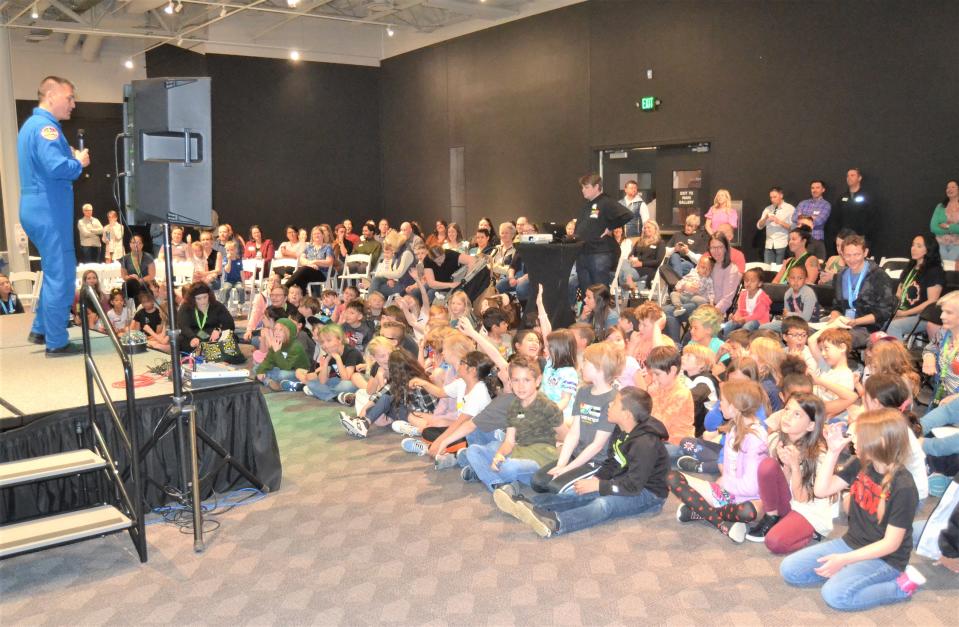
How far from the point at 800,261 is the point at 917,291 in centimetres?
141

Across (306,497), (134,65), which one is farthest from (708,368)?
(134,65)

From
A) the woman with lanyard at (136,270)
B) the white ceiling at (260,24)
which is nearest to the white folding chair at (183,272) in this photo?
the woman with lanyard at (136,270)

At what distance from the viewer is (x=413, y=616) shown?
320 centimetres

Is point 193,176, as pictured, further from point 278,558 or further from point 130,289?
point 130,289

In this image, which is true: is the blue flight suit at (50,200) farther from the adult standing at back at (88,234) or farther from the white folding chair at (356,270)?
the adult standing at back at (88,234)

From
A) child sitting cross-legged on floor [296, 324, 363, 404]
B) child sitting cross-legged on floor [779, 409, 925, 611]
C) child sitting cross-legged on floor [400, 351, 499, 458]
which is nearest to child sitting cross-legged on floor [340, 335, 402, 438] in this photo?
child sitting cross-legged on floor [400, 351, 499, 458]

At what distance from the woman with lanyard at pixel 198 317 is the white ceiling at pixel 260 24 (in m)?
7.43

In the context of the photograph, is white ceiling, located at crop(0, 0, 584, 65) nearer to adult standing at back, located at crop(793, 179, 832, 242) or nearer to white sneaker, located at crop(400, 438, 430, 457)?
adult standing at back, located at crop(793, 179, 832, 242)

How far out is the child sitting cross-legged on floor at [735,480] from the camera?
3.86 m

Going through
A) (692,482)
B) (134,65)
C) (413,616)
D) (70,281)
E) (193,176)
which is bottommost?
(413,616)

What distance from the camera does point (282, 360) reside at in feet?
23.2

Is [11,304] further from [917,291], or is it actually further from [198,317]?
[917,291]

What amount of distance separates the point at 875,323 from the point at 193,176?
5.09m

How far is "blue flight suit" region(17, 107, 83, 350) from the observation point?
4.46 m
